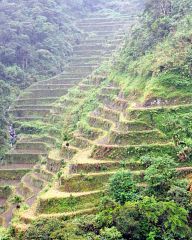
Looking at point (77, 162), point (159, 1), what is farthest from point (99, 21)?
point (77, 162)

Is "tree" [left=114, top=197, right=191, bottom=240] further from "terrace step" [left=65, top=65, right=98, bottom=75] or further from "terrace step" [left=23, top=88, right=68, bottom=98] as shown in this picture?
"terrace step" [left=65, top=65, right=98, bottom=75]

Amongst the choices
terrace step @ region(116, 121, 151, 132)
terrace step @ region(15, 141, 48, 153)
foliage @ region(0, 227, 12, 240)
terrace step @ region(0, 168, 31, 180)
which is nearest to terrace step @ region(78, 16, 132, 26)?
terrace step @ region(15, 141, 48, 153)

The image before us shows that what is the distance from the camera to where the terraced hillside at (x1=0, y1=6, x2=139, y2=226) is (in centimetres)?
3366

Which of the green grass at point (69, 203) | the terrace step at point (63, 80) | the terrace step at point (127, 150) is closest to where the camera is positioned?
the green grass at point (69, 203)

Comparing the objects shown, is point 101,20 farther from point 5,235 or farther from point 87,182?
point 5,235

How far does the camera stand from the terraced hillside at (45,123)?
33.7 meters

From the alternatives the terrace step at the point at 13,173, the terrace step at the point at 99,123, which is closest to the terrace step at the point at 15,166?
the terrace step at the point at 13,173

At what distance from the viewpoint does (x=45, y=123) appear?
43.3 m

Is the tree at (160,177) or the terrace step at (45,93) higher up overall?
the tree at (160,177)

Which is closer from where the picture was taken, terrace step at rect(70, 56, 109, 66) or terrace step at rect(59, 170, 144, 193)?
terrace step at rect(59, 170, 144, 193)

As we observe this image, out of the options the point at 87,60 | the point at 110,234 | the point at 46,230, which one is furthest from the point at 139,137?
the point at 87,60

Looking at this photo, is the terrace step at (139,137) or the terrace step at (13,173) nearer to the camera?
the terrace step at (139,137)

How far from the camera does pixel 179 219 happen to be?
868 inches

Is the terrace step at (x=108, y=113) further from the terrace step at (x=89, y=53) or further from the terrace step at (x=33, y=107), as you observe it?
the terrace step at (x=89, y=53)
